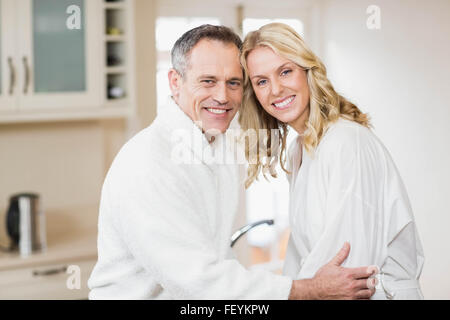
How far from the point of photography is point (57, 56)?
5.95 ft

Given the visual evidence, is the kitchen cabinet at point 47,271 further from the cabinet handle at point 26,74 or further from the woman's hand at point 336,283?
the woman's hand at point 336,283

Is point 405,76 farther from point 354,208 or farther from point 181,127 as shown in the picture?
point 181,127

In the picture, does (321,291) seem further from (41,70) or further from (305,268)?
(41,70)

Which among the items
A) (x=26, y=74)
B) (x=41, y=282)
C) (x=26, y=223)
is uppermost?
(x=26, y=74)

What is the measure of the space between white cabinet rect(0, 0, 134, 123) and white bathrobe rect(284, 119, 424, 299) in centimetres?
103

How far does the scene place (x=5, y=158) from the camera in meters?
2.01

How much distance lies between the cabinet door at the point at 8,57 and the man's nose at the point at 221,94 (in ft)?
3.70

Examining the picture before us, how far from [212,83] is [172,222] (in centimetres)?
19

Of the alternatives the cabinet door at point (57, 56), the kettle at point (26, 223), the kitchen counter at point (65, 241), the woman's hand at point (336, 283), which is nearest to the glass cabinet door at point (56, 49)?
the cabinet door at point (57, 56)

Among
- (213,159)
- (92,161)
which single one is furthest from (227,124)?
(92,161)

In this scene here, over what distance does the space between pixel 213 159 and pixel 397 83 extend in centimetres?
35

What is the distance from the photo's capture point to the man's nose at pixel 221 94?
833 mm

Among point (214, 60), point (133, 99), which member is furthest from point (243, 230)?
point (133, 99)
